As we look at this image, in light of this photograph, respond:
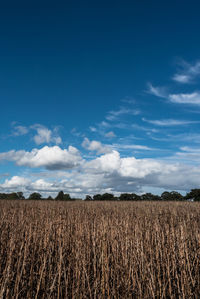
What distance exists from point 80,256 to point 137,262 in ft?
2.80

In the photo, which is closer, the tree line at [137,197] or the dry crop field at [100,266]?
the dry crop field at [100,266]

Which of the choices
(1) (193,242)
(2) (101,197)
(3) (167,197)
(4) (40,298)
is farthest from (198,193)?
(4) (40,298)

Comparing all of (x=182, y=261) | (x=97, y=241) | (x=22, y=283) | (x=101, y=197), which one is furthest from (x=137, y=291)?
(x=101, y=197)

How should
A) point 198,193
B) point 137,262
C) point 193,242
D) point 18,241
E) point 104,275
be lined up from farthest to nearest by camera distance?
point 198,193 → point 193,242 → point 18,241 → point 137,262 → point 104,275

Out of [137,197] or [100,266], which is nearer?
[100,266]

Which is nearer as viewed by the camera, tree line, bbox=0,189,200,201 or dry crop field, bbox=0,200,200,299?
dry crop field, bbox=0,200,200,299

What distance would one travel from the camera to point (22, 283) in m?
2.87

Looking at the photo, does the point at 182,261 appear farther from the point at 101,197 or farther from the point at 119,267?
the point at 101,197

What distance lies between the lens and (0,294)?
1.97 meters

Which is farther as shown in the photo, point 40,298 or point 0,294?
point 40,298

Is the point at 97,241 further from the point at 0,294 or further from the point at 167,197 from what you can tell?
the point at 167,197

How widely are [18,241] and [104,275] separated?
7.44 ft

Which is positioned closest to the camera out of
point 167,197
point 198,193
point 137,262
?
point 137,262

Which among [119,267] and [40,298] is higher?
[119,267]
